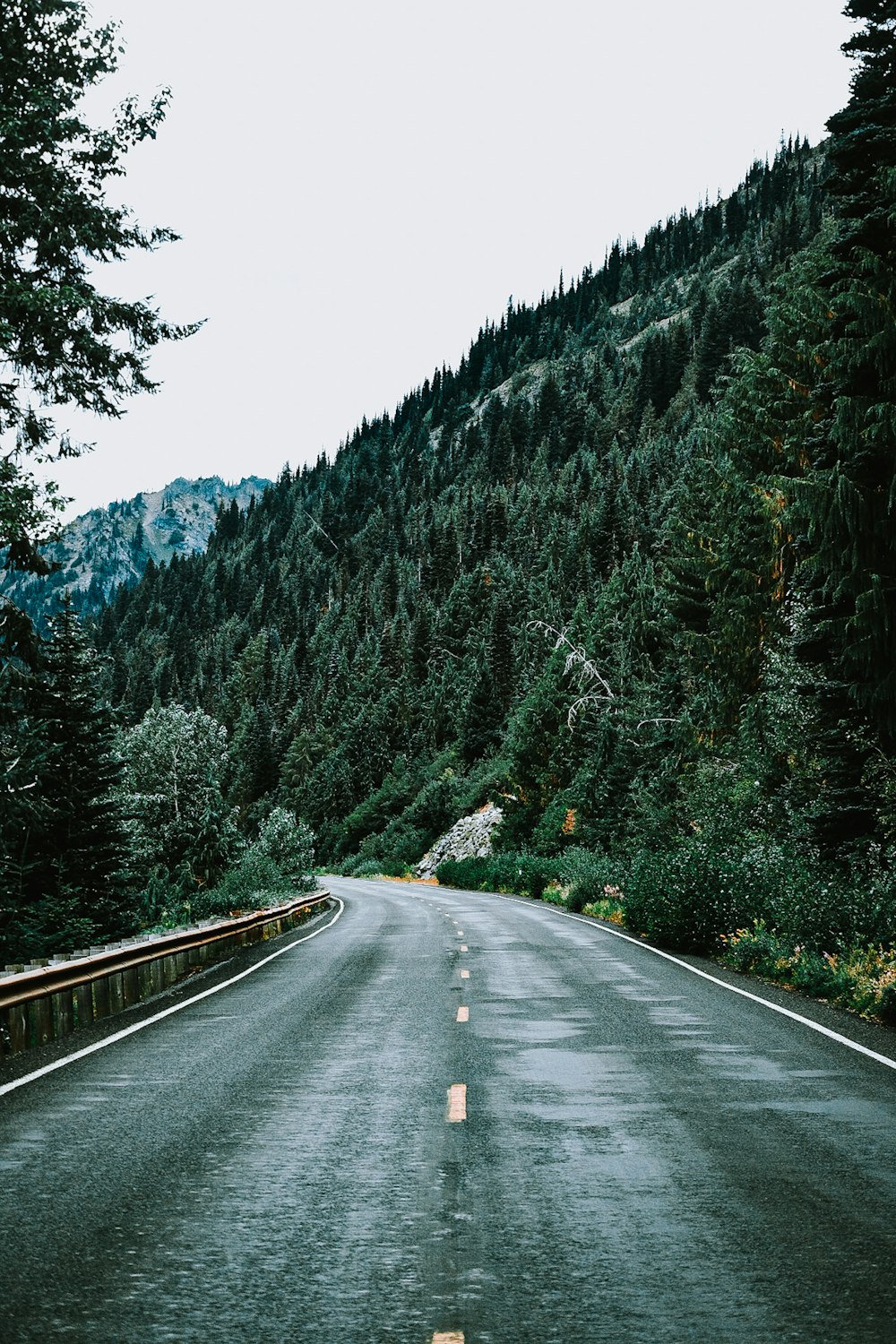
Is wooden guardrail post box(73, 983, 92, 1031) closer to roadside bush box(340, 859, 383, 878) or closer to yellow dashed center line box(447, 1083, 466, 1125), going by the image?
yellow dashed center line box(447, 1083, 466, 1125)

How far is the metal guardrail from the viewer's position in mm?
12312

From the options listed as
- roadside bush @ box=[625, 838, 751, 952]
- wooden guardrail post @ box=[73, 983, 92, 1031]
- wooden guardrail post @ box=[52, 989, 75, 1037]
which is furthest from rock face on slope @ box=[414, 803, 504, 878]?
wooden guardrail post @ box=[52, 989, 75, 1037]

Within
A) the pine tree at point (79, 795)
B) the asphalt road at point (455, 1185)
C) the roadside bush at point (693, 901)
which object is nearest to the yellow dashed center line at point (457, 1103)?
the asphalt road at point (455, 1185)

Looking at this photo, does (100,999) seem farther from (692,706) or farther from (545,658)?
(545,658)

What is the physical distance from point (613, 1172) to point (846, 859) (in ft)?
58.5

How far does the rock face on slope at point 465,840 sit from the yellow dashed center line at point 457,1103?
70.9 m

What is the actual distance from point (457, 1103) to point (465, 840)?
77.4m

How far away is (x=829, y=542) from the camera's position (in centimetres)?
2198

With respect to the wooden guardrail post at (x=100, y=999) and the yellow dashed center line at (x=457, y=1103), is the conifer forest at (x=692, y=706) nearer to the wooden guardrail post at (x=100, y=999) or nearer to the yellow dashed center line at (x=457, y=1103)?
the wooden guardrail post at (x=100, y=999)

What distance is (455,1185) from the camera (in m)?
6.71

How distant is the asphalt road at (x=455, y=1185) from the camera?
4.72 metres

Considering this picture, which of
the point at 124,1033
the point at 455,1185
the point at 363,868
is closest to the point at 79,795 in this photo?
the point at 124,1033

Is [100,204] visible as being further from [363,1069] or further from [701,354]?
[701,354]

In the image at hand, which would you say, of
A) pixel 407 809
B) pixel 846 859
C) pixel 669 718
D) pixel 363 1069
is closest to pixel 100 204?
pixel 363 1069
